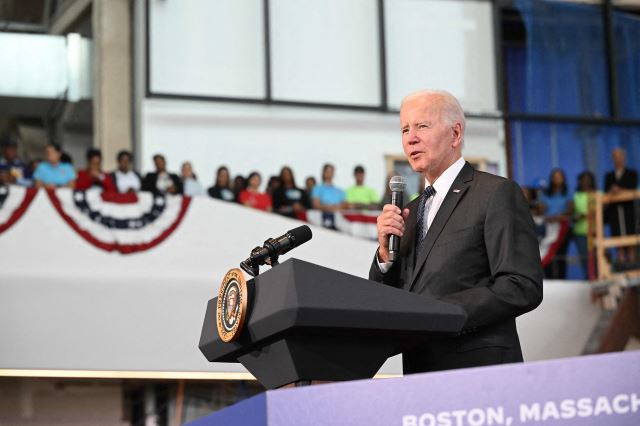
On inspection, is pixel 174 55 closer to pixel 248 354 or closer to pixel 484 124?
pixel 484 124

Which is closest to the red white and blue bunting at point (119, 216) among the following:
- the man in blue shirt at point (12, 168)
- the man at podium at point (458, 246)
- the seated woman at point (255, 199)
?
the man in blue shirt at point (12, 168)

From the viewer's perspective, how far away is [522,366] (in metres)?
1.71

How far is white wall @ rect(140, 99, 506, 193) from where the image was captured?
12.9 m

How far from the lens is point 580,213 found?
12.2 metres

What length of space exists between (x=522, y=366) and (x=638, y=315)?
1138 centimetres

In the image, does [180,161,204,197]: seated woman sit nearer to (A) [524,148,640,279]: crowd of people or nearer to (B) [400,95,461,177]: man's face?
(A) [524,148,640,279]: crowd of people

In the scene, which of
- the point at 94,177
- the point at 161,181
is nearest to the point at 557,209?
the point at 161,181

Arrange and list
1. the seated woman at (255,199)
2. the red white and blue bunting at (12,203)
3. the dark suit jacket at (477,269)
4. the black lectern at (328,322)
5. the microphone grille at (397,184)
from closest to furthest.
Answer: the black lectern at (328,322) → the dark suit jacket at (477,269) → the microphone grille at (397,184) → the red white and blue bunting at (12,203) → the seated woman at (255,199)

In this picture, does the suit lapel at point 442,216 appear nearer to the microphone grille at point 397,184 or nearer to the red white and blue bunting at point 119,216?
the microphone grille at point 397,184

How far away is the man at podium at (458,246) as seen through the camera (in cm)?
230

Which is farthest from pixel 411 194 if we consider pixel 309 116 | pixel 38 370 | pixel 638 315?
pixel 38 370

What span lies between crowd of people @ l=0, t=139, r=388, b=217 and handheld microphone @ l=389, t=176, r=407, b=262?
774cm

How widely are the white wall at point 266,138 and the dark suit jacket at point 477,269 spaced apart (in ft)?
34.3

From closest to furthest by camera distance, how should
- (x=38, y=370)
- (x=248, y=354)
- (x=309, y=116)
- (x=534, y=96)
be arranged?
(x=248, y=354)
(x=38, y=370)
(x=309, y=116)
(x=534, y=96)
